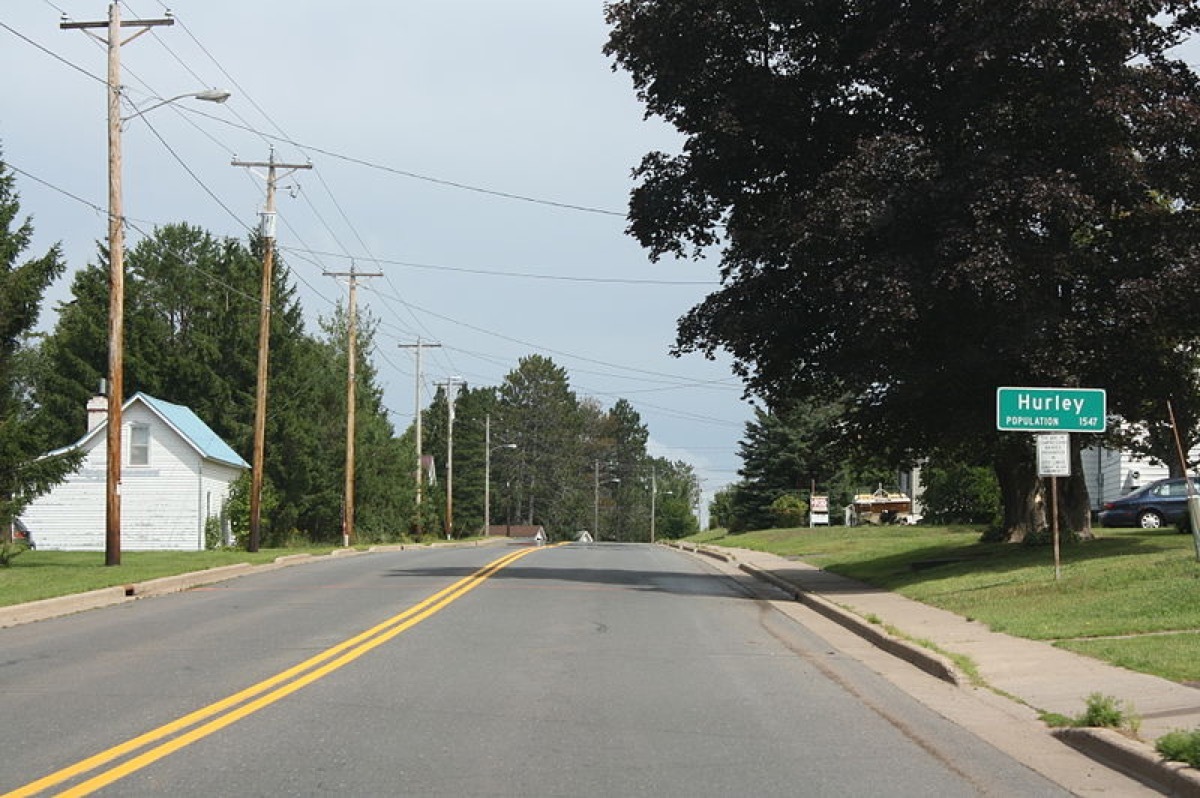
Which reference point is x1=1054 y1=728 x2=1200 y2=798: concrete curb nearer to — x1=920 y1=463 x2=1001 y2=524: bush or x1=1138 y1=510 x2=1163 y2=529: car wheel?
x1=1138 y1=510 x2=1163 y2=529: car wheel

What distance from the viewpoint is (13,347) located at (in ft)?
92.5

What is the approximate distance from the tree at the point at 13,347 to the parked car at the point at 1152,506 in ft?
84.9

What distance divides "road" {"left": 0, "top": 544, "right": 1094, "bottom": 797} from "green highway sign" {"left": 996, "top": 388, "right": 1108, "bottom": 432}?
4.29 metres

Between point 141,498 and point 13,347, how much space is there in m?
Result: 21.4

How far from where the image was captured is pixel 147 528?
159 ft

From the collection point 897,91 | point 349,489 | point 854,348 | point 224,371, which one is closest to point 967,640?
point 854,348

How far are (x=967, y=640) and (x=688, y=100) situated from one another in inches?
493

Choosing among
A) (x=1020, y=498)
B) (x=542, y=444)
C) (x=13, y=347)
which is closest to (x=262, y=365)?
(x=13, y=347)

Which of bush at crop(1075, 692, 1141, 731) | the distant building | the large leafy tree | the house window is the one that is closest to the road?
bush at crop(1075, 692, 1141, 731)

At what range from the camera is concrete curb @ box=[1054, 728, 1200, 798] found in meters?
7.28

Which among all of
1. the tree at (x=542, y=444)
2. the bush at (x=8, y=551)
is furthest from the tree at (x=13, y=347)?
the tree at (x=542, y=444)

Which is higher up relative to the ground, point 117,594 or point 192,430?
point 192,430

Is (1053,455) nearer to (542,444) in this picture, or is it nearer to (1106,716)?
(1106,716)

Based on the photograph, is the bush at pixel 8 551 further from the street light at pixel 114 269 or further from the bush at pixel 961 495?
the bush at pixel 961 495
